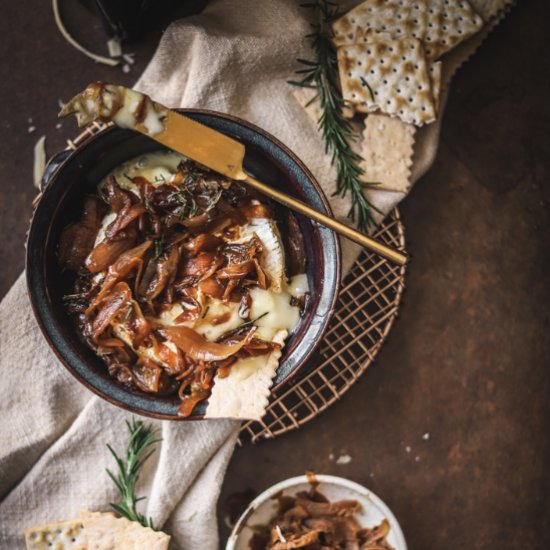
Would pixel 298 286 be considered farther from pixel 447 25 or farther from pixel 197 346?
pixel 447 25

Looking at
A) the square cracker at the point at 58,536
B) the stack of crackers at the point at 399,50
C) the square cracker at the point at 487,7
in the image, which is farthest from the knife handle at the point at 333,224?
the square cracker at the point at 58,536

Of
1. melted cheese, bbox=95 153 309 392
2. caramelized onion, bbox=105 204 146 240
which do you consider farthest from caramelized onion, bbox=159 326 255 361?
caramelized onion, bbox=105 204 146 240

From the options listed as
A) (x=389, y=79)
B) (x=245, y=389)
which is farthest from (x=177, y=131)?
(x=389, y=79)

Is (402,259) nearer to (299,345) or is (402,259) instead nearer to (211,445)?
(299,345)

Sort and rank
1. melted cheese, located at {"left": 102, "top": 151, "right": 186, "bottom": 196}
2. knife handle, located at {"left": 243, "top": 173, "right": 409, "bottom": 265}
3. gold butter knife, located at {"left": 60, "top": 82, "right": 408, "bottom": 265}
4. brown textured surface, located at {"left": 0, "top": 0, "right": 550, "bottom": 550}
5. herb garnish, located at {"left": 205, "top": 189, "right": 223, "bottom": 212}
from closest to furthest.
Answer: gold butter knife, located at {"left": 60, "top": 82, "right": 408, "bottom": 265}
knife handle, located at {"left": 243, "top": 173, "right": 409, "bottom": 265}
herb garnish, located at {"left": 205, "top": 189, "right": 223, "bottom": 212}
melted cheese, located at {"left": 102, "top": 151, "right": 186, "bottom": 196}
brown textured surface, located at {"left": 0, "top": 0, "right": 550, "bottom": 550}

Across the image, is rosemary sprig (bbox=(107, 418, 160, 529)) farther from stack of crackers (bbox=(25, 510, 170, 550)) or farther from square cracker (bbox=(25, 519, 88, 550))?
square cracker (bbox=(25, 519, 88, 550))

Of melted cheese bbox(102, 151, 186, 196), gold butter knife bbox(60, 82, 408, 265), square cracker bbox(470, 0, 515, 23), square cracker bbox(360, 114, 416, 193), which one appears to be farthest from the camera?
square cracker bbox(470, 0, 515, 23)
